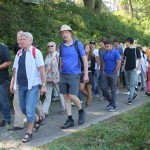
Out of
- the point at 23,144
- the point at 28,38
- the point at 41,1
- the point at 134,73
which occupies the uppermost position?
the point at 41,1

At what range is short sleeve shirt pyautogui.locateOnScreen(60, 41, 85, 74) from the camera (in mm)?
7352

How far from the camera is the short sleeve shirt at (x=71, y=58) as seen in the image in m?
7.35

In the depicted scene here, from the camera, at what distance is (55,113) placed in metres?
9.08

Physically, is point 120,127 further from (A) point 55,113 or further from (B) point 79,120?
(A) point 55,113

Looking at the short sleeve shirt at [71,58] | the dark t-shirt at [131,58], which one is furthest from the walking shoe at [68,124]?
the dark t-shirt at [131,58]

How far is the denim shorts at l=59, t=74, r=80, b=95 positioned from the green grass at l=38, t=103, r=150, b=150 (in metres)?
0.83

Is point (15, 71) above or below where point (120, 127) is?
above

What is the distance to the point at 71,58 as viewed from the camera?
7.37m

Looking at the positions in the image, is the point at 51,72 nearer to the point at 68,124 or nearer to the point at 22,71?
the point at 68,124

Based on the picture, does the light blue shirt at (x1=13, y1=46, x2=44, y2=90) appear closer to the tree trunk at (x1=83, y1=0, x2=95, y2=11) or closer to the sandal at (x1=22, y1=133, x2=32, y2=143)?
the sandal at (x1=22, y1=133, x2=32, y2=143)

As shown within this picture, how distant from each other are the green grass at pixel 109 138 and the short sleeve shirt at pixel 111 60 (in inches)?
81.5

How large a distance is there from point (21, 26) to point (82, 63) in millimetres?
5992

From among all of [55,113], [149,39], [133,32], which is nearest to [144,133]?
[55,113]

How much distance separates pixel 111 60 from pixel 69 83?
226 centimetres
